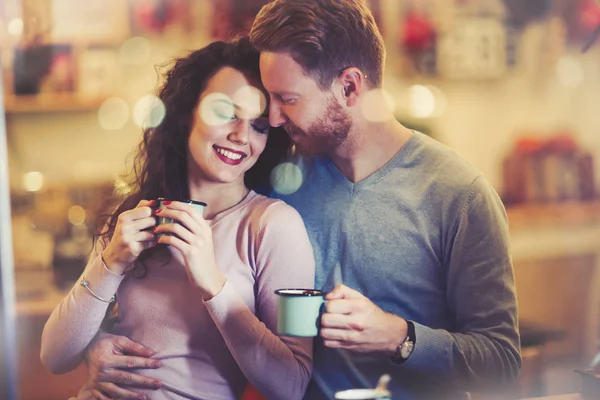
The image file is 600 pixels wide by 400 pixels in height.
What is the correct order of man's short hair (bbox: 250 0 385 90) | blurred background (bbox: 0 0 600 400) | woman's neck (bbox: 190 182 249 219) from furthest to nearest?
1. blurred background (bbox: 0 0 600 400)
2. woman's neck (bbox: 190 182 249 219)
3. man's short hair (bbox: 250 0 385 90)

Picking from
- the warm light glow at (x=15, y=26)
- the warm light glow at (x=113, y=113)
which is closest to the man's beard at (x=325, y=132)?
the warm light glow at (x=15, y=26)

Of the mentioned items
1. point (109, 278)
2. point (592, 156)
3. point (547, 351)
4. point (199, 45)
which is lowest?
point (547, 351)

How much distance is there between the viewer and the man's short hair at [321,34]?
3.91ft

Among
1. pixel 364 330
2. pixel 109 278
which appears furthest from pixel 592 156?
pixel 109 278

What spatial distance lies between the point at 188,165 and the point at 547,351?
102 cm

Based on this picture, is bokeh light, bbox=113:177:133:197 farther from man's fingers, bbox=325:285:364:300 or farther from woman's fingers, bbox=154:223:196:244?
man's fingers, bbox=325:285:364:300

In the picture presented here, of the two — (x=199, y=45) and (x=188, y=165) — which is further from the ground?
(x=199, y=45)

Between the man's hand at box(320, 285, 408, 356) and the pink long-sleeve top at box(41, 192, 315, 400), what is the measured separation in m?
0.12

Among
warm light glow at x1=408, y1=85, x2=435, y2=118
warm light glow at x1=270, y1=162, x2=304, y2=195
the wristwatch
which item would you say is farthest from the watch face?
warm light glow at x1=408, y1=85, x2=435, y2=118

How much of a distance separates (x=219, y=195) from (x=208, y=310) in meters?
0.24

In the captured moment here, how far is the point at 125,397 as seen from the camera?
1240mm

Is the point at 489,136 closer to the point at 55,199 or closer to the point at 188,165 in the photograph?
the point at 188,165

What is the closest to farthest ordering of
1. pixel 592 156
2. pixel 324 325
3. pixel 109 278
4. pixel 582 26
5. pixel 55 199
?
1. pixel 324 325
2. pixel 109 278
3. pixel 582 26
4. pixel 592 156
5. pixel 55 199

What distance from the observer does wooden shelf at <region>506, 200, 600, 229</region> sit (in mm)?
1920
